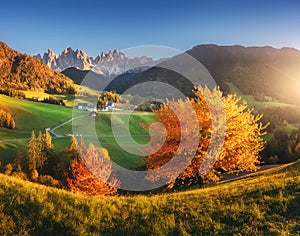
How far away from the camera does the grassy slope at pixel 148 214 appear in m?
8.59

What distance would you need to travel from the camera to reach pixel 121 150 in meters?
104

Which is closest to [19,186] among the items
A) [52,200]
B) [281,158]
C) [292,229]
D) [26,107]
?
[52,200]

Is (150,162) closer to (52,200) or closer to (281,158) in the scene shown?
(52,200)

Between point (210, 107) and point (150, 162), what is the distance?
31.3 feet

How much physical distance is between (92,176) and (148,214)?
48.3 meters

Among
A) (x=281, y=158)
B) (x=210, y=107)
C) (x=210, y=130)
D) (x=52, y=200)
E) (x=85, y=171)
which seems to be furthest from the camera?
(x=281, y=158)

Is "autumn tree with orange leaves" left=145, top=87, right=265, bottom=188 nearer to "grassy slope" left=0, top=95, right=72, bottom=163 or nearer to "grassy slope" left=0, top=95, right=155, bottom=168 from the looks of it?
"grassy slope" left=0, top=95, right=155, bottom=168

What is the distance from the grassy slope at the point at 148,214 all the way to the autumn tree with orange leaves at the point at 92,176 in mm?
38426

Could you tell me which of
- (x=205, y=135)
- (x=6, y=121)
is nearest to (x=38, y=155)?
(x=6, y=121)

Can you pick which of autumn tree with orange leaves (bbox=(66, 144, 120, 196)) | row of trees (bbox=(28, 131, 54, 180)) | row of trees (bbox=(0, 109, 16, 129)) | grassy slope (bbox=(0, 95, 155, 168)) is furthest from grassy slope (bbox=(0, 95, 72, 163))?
autumn tree with orange leaves (bbox=(66, 144, 120, 196))

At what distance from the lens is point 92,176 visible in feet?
181

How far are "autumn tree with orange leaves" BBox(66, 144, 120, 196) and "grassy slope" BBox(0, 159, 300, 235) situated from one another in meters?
38.4

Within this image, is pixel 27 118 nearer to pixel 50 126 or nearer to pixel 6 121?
→ pixel 50 126

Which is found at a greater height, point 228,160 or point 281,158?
point 228,160
